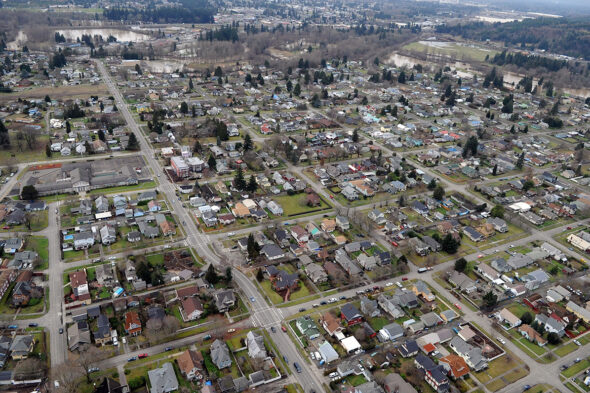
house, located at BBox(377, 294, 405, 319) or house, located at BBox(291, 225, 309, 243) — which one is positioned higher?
house, located at BBox(291, 225, 309, 243)

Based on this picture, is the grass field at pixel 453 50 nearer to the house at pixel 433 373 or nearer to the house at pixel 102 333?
the house at pixel 433 373

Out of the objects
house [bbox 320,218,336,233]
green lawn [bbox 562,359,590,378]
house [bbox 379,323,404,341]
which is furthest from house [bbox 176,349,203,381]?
green lawn [bbox 562,359,590,378]

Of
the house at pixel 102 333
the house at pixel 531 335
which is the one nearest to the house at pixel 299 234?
the house at pixel 102 333

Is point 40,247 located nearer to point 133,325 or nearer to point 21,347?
point 21,347

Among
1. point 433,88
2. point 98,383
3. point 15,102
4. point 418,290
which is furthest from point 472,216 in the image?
point 15,102

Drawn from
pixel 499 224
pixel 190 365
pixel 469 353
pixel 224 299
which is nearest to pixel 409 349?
pixel 469 353

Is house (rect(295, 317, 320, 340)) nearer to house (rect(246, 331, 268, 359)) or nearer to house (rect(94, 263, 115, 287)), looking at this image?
house (rect(246, 331, 268, 359))
